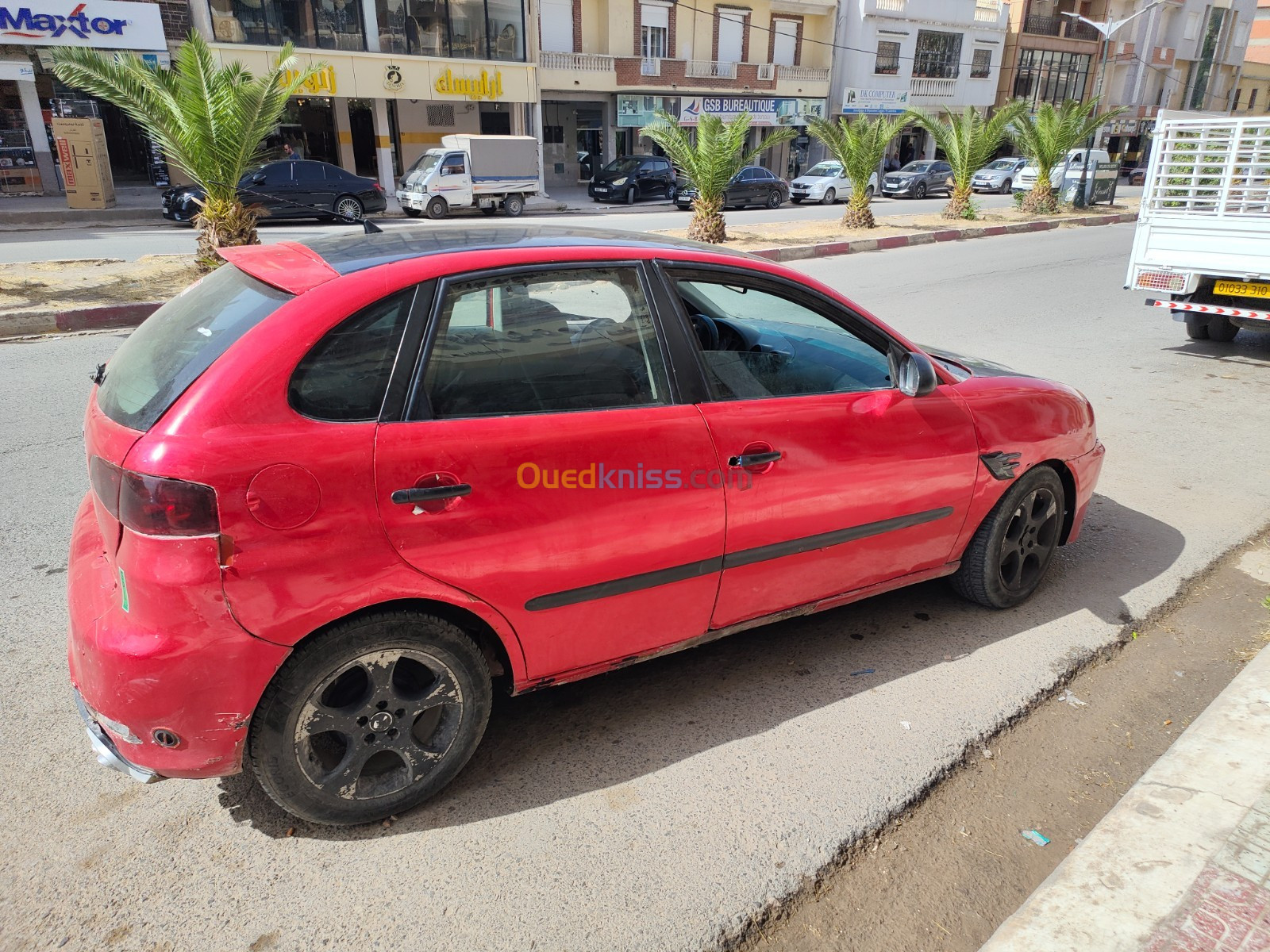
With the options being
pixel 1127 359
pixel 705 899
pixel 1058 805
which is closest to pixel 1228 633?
pixel 1058 805

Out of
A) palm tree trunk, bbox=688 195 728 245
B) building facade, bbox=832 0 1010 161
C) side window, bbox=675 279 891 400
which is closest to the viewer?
side window, bbox=675 279 891 400

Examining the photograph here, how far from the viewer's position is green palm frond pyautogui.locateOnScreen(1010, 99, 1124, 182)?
79.3ft

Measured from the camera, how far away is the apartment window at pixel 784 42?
130 ft

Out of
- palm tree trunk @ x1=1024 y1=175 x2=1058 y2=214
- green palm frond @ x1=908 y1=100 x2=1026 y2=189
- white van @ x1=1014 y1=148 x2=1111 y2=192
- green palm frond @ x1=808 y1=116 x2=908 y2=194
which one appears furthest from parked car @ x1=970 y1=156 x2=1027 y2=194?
green palm frond @ x1=808 y1=116 x2=908 y2=194

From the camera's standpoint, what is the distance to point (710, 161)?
16.6m

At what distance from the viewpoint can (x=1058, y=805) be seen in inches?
109

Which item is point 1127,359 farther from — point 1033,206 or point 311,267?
point 1033,206

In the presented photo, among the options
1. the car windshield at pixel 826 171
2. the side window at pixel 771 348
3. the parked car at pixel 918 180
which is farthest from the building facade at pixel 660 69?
the side window at pixel 771 348

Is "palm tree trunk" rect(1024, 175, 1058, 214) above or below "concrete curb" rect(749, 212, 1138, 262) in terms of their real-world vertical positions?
above

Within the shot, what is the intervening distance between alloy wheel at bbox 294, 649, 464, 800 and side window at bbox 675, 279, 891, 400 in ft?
4.24

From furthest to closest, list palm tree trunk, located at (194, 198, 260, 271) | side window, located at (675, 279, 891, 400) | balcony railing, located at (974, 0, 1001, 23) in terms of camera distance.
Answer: balcony railing, located at (974, 0, 1001, 23) < palm tree trunk, located at (194, 198, 260, 271) < side window, located at (675, 279, 891, 400)

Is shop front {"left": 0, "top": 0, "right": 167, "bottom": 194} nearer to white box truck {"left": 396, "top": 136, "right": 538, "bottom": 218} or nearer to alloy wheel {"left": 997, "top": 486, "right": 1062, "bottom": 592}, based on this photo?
white box truck {"left": 396, "top": 136, "right": 538, "bottom": 218}

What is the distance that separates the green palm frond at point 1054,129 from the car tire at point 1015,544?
2362 centimetres

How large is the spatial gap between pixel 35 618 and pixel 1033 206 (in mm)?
27440
